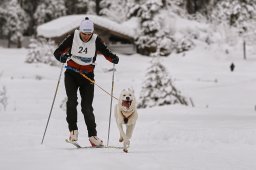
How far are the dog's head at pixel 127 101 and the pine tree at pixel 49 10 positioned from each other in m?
53.3

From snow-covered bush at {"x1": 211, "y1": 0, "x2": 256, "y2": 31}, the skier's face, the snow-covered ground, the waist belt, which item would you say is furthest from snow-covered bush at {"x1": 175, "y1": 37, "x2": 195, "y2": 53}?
the skier's face

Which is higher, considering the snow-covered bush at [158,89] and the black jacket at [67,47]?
the black jacket at [67,47]

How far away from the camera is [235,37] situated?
48656 millimetres

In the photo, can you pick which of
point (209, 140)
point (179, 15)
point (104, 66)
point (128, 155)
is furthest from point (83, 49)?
point (179, 15)

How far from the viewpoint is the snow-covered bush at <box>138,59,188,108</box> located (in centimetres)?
1702

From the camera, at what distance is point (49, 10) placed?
197 ft

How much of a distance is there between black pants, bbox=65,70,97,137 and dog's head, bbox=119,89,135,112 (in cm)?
56

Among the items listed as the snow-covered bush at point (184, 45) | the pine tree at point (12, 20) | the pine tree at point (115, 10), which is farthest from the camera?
the pine tree at point (115, 10)

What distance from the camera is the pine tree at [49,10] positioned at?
197 ft

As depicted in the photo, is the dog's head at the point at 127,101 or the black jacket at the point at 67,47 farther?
the black jacket at the point at 67,47

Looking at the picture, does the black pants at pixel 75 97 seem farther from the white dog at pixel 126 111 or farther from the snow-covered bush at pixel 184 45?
the snow-covered bush at pixel 184 45

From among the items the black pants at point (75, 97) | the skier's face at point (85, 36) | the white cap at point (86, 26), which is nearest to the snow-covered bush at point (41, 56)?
the black pants at point (75, 97)

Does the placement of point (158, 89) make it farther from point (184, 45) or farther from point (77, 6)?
point (77, 6)

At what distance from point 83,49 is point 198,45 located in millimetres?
41808
